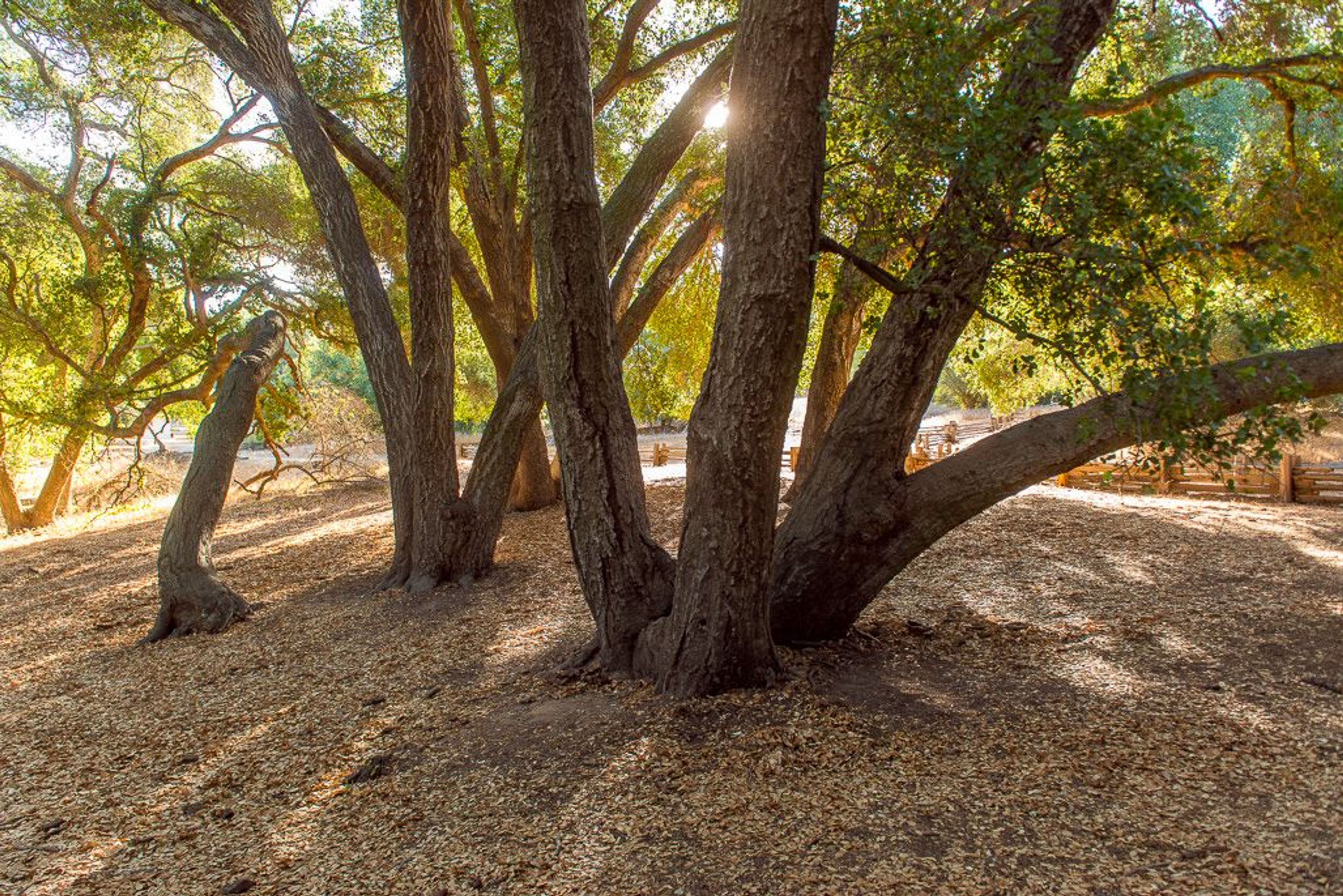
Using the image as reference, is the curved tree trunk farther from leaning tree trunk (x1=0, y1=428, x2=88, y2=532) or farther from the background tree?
leaning tree trunk (x1=0, y1=428, x2=88, y2=532)

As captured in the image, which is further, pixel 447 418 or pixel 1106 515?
pixel 1106 515

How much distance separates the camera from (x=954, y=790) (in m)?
3.09

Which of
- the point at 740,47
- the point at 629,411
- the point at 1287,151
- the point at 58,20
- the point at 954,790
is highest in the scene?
the point at 58,20

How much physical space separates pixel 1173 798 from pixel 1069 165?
2251mm

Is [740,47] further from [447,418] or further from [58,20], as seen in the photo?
[58,20]

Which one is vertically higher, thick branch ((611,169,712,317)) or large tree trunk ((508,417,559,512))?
thick branch ((611,169,712,317))

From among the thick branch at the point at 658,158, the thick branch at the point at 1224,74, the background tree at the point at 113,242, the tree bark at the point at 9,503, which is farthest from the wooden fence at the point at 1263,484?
the tree bark at the point at 9,503

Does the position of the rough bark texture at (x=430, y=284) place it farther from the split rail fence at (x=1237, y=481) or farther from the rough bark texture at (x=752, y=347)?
the rough bark texture at (x=752, y=347)

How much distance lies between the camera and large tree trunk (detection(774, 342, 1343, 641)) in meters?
3.72

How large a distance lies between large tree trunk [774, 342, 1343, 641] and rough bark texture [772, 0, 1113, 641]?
0.01 metres

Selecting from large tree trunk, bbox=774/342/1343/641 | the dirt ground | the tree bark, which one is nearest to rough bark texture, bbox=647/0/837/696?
the dirt ground

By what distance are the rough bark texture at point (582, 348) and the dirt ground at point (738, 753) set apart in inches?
22.9

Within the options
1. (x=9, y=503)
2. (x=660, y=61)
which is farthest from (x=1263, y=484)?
(x=9, y=503)

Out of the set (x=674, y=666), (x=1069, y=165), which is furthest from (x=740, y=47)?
(x=674, y=666)
